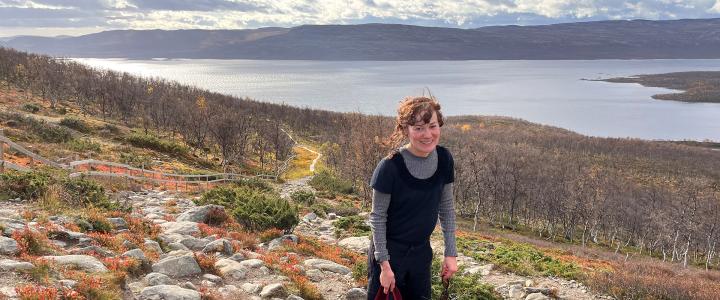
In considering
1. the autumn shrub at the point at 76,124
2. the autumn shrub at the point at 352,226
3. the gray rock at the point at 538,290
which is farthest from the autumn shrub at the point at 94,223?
the autumn shrub at the point at 76,124

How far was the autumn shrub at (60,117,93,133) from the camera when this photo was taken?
45.8 m

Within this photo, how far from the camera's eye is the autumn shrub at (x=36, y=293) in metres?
5.11

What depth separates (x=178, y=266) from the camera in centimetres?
784

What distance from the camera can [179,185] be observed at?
26047mm

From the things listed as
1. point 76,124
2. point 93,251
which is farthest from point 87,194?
point 76,124

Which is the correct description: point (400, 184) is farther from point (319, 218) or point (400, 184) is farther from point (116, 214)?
point (319, 218)

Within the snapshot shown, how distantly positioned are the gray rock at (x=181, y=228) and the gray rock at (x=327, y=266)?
294 cm

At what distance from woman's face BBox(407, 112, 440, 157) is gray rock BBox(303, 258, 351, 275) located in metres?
6.67

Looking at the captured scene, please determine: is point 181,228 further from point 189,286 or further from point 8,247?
point 8,247

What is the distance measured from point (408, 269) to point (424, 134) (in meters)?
1.35

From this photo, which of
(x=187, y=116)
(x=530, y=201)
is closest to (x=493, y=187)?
(x=530, y=201)

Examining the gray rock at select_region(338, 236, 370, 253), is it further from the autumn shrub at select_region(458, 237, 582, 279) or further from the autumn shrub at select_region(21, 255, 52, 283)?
the autumn shrub at select_region(21, 255, 52, 283)

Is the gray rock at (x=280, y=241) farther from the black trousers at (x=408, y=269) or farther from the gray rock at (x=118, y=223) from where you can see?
the black trousers at (x=408, y=269)

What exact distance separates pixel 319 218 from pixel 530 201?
241 ft
